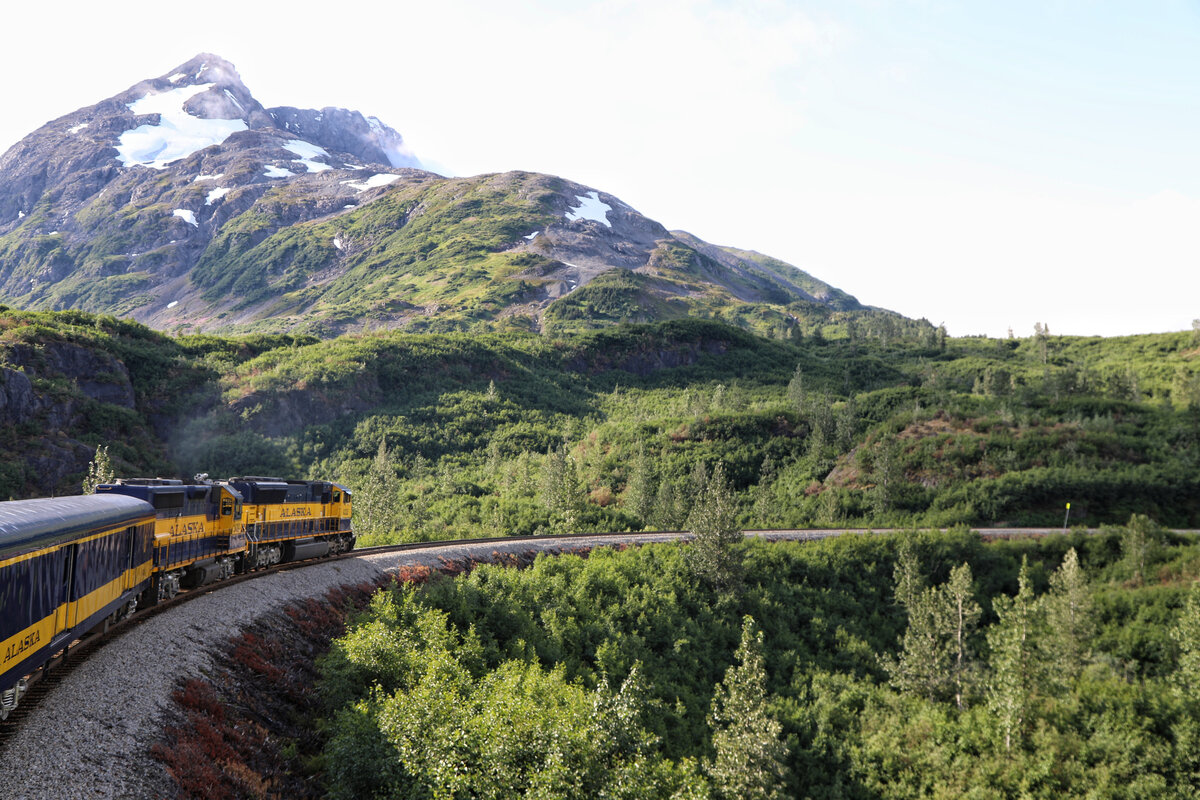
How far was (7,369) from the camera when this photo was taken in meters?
77.6

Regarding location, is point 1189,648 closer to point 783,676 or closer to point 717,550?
point 783,676

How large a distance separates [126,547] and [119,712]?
752 cm

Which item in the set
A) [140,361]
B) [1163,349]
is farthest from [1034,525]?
[140,361]

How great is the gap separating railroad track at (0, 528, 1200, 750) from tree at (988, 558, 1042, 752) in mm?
14163

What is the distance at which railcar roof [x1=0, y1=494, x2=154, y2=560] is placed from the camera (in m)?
14.2

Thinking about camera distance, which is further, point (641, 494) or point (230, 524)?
point (641, 494)

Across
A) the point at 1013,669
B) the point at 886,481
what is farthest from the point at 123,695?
the point at 886,481

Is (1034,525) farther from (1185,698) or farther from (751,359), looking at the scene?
(751,359)

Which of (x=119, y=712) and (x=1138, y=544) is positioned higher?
(x=119, y=712)

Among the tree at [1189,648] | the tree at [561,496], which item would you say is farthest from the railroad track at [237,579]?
the tree at [1189,648]

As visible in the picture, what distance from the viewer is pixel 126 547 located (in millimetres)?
21531

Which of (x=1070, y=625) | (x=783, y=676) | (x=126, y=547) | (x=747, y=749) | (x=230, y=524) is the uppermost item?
(x=126, y=547)

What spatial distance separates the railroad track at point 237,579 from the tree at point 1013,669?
1416 centimetres

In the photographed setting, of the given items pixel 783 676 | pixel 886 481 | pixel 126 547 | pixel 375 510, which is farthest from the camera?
pixel 886 481
